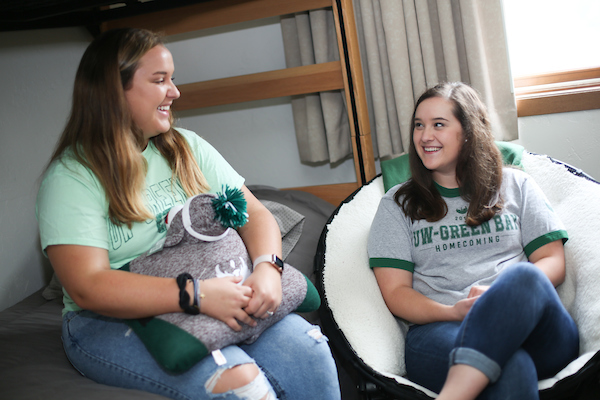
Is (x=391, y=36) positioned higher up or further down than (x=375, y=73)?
higher up

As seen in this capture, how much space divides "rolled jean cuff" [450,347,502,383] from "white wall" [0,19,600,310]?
1168 millimetres

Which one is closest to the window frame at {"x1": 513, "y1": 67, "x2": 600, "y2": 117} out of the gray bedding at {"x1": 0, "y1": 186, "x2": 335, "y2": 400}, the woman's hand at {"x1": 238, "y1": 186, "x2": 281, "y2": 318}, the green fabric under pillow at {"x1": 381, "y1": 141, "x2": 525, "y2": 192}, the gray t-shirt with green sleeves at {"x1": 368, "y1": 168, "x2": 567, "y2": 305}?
the green fabric under pillow at {"x1": 381, "y1": 141, "x2": 525, "y2": 192}

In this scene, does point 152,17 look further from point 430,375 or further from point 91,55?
point 430,375

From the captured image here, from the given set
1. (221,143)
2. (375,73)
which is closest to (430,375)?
(375,73)

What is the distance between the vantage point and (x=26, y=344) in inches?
47.1

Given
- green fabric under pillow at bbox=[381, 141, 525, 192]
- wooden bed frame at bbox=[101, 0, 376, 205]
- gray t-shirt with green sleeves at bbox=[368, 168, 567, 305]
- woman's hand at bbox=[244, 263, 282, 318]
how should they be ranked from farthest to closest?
wooden bed frame at bbox=[101, 0, 376, 205] < green fabric under pillow at bbox=[381, 141, 525, 192] < gray t-shirt with green sleeves at bbox=[368, 168, 567, 305] < woman's hand at bbox=[244, 263, 282, 318]

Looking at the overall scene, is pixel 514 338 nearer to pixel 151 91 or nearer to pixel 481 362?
pixel 481 362

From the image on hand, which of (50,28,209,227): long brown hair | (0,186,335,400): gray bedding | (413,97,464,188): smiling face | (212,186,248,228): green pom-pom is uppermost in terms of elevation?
(50,28,209,227): long brown hair

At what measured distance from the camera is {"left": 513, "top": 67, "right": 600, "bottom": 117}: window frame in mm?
1897

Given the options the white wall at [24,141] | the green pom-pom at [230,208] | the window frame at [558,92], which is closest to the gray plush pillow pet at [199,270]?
the green pom-pom at [230,208]

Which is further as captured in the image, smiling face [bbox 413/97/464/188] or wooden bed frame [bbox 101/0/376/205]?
wooden bed frame [bbox 101/0/376/205]

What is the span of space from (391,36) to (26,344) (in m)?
1.56

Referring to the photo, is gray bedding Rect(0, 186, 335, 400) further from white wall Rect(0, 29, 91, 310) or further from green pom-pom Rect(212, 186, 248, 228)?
green pom-pom Rect(212, 186, 248, 228)

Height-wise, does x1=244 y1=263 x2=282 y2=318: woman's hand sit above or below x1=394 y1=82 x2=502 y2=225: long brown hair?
below
